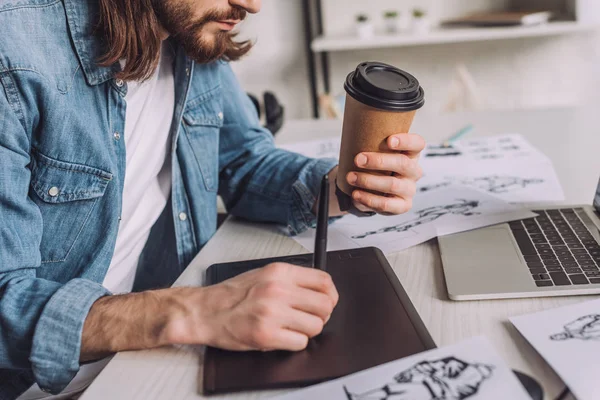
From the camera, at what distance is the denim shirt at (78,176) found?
67cm

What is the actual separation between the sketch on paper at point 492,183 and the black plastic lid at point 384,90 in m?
0.37

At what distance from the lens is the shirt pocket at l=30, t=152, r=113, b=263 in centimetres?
81

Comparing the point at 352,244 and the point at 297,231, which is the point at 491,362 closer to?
the point at 352,244

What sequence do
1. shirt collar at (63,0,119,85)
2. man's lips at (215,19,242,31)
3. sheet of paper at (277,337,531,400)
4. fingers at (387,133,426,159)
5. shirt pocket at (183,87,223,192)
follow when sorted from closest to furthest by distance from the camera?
sheet of paper at (277,337,531,400) → fingers at (387,133,426,159) → shirt collar at (63,0,119,85) → man's lips at (215,19,242,31) → shirt pocket at (183,87,223,192)

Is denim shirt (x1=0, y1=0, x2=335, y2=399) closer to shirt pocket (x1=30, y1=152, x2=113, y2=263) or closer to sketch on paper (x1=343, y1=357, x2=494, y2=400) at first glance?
shirt pocket (x1=30, y1=152, x2=113, y2=263)

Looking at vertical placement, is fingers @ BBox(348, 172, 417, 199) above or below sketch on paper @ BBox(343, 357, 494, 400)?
above

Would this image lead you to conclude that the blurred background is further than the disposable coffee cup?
Yes

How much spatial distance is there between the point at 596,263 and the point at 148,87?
0.74 m

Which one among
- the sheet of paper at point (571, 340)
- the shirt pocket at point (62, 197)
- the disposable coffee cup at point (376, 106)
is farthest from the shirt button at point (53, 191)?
the sheet of paper at point (571, 340)

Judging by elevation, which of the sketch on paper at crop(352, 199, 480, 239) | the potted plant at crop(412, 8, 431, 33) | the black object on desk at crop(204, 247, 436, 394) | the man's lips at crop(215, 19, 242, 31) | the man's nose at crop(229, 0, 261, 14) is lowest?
the potted plant at crop(412, 8, 431, 33)

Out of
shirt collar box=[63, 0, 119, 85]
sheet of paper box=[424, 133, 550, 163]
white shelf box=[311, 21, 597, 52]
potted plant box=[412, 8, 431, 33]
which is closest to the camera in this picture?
shirt collar box=[63, 0, 119, 85]

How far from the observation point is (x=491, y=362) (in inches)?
22.2

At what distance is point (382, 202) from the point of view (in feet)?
2.72

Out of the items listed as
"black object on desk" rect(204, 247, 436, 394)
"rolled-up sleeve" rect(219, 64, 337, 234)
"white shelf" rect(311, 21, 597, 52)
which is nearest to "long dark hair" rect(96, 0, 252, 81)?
"rolled-up sleeve" rect(219, 64, 337, 234)
